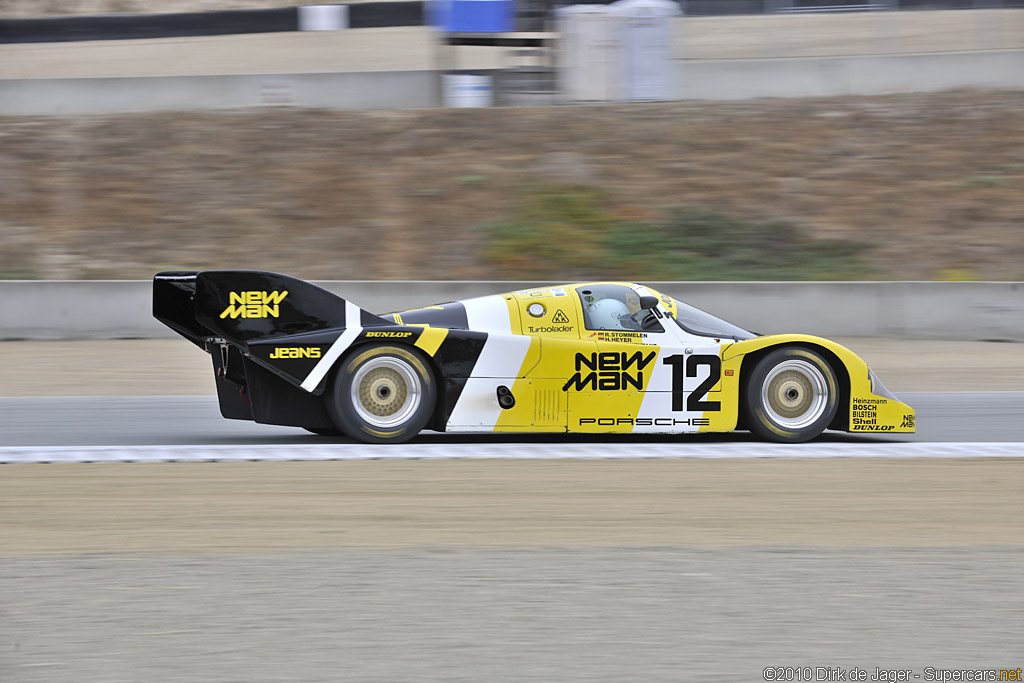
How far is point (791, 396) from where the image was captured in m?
8.17

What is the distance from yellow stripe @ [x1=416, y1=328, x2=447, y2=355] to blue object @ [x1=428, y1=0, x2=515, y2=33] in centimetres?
1763

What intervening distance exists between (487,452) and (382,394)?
87cm

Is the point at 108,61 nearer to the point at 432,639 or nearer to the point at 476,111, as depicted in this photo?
the point at 476,111

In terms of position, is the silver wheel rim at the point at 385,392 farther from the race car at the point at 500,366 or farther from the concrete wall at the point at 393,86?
the concrete wall at the point at 393,86

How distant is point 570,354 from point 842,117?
1719cm

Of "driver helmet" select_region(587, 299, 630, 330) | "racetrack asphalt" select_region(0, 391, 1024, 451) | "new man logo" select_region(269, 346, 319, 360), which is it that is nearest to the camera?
"new man logo" select_region(269, 346, 319, 360)

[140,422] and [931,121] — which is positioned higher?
[931,121]

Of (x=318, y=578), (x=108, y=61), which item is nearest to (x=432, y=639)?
(x=318, y=578)

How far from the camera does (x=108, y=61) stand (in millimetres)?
30547

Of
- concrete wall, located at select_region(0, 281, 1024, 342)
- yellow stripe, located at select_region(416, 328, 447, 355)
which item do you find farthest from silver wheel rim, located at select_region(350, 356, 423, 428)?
concrete wall, located at select_region(0, 281, 1024, 342)

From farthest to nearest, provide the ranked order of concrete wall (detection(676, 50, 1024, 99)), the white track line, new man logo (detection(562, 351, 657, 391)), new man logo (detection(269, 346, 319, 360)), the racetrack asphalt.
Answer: concrete wall (detection(676, 50, 1024, 99)) < the racetrack asphalt < new man logo (detection(562, 351, 657, 391)) < new man logo (detection(269, 346, 319, 360)) < the white track line

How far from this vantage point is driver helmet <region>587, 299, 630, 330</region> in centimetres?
803

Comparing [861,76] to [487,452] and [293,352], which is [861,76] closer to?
[487,452]

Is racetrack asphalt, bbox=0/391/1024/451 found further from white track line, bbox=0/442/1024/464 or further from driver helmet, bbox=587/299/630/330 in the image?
driver helmet, bbox=587/299/630/330
